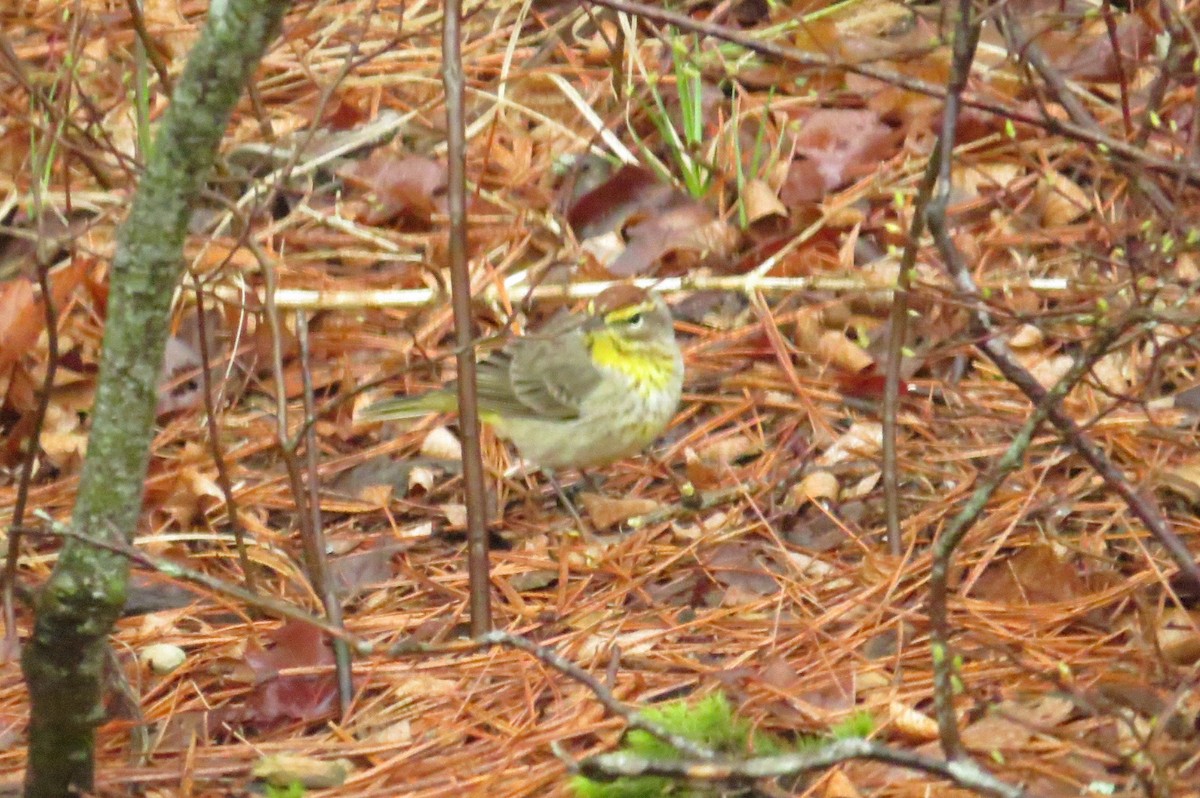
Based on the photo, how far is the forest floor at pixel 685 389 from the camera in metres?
3.60

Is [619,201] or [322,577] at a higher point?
[619,201]

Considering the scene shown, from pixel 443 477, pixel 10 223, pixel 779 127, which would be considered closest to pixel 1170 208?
pixel 443 477

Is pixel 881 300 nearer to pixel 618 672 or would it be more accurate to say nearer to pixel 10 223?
pixel 618 672

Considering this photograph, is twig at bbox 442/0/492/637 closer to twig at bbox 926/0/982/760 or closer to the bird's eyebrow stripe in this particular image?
twig at bbox 926/0/982/760

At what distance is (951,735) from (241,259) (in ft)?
13.7

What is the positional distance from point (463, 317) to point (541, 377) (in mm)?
1639

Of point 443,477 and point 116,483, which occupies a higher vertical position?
point 116,483

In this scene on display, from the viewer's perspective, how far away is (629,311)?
207 inches

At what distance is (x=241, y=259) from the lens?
20.1ft

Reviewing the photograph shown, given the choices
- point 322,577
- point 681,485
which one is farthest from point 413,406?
point 322,577

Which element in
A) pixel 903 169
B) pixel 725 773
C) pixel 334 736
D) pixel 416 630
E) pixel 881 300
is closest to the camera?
pixel 725 773

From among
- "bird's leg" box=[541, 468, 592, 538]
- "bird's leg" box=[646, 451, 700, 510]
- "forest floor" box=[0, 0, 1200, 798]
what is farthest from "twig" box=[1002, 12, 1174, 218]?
"bird's leg" box=[541, 468, 592, 538]

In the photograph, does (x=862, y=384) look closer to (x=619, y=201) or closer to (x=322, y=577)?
(x=619, y=201)

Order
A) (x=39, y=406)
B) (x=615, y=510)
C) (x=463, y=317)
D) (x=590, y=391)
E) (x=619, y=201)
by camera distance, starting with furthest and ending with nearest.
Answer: (x=619, y=201) < (x=590, y=391) < (x=615, y=510) < (x=463, y=317) < (x=39, y=406)
